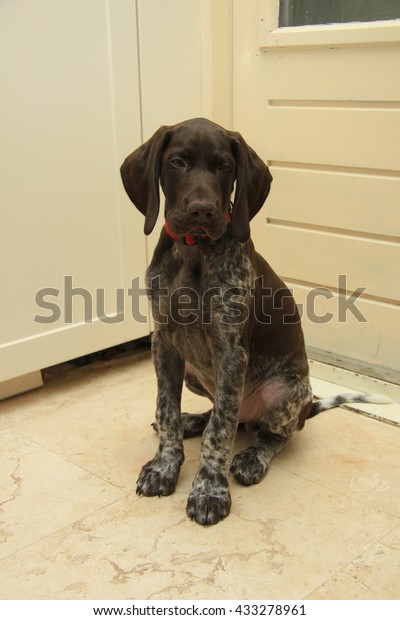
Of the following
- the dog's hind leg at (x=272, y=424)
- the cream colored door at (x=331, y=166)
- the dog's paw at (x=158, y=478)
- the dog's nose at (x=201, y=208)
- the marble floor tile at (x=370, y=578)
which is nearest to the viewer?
the marble floor tile at (x=370, y=578)

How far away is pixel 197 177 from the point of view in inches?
79.1

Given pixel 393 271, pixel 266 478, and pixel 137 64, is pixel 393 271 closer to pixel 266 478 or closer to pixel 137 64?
pixel 266 478

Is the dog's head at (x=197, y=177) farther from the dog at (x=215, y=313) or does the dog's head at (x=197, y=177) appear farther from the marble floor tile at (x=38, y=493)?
the marble floor tile at (x=38, y=493)

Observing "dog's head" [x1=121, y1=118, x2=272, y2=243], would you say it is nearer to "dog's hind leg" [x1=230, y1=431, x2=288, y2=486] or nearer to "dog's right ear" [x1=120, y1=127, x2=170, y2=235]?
"dog's right ear" [x1=120, y1=127, x2=170, y2=235]

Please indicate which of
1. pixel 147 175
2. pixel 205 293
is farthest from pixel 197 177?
pixel 205 293

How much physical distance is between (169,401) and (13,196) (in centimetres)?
107

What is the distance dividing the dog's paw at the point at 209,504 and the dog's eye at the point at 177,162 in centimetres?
105

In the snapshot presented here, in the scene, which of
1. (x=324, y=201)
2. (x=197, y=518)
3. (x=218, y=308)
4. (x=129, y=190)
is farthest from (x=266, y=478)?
(x=324, y=201)

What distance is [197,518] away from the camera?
6.94 feet

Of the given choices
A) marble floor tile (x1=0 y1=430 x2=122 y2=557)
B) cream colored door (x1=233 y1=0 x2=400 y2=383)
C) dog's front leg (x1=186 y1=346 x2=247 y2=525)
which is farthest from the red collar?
cream colored door (x1=233 y1=0 x2=400 y2=383)

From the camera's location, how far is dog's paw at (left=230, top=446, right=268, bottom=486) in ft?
7.67

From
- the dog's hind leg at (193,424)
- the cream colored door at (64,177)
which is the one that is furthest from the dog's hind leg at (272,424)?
the cream colored door at (64,177)

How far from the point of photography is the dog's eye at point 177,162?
80.3 inches
